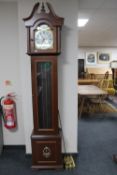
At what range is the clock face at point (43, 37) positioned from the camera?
2.15 meters

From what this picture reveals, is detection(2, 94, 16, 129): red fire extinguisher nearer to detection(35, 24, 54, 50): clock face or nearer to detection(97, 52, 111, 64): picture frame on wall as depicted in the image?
detection(35, 24, 54, 50): clock face

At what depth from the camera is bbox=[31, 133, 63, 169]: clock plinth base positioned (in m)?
2.35

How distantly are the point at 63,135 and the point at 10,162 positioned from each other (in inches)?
34.4

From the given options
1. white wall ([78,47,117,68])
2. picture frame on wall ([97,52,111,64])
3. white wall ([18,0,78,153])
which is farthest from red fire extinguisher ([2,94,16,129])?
picture frame on wall ([97,52,111,64])

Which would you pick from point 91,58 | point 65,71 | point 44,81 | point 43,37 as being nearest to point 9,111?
point 44,81

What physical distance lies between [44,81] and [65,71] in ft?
1.15

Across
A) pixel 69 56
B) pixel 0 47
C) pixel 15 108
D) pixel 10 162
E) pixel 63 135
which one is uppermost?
pixel 0 47

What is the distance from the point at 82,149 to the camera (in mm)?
2971

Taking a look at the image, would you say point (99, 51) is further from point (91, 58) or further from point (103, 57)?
point (91, 58)

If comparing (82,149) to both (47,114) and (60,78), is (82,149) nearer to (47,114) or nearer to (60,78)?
(47,114)

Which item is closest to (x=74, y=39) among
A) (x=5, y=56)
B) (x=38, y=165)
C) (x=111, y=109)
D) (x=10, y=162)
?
(x=5, y=56)

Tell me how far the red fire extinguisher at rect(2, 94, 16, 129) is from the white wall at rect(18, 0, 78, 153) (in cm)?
27

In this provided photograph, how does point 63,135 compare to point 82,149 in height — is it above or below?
above

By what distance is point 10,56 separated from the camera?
8.82 feet
